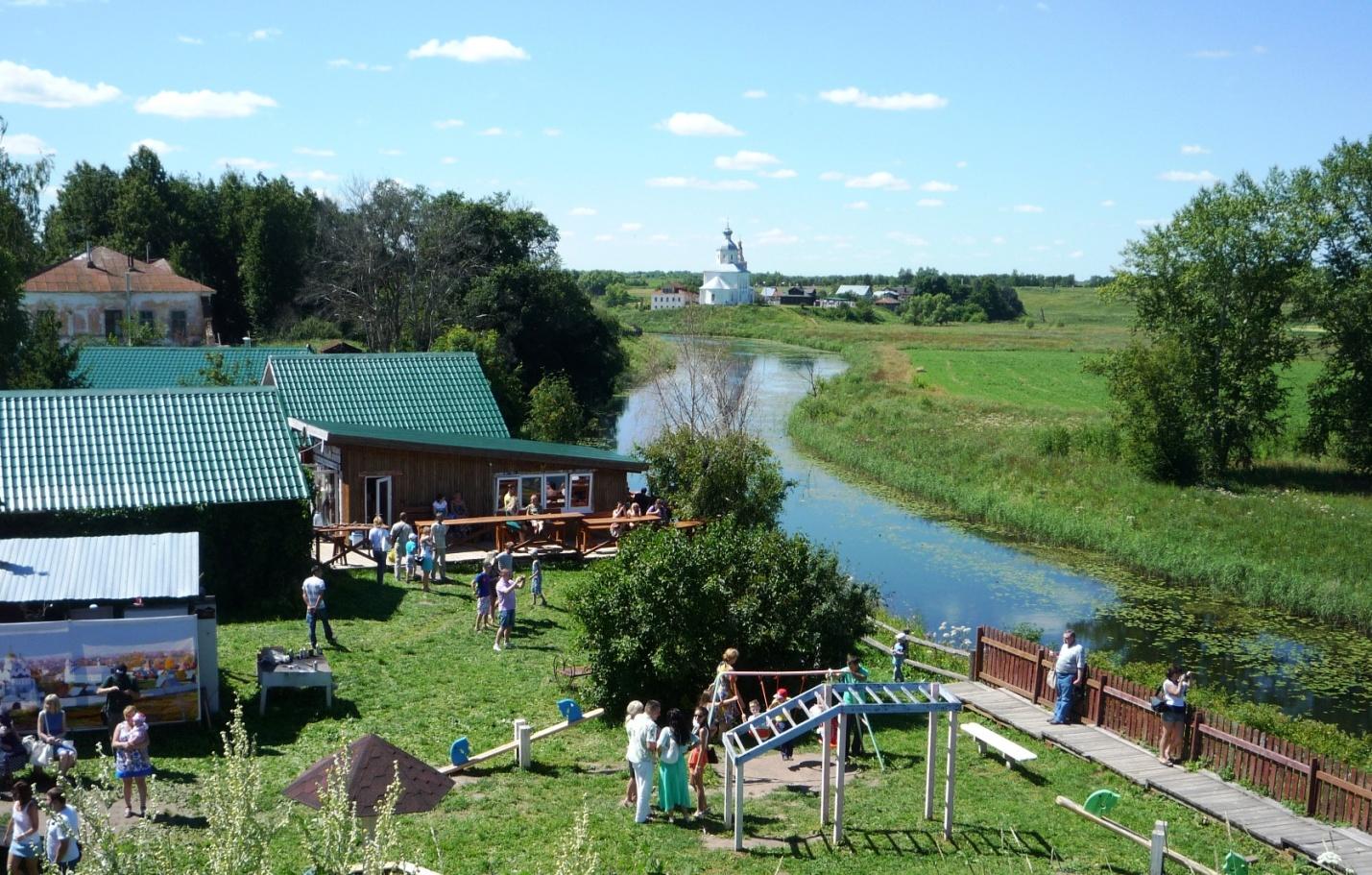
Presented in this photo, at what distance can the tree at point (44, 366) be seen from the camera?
38.3 m

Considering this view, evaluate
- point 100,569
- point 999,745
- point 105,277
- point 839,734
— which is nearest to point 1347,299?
point 999,745

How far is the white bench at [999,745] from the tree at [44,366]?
3344cm

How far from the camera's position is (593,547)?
89.9 feet

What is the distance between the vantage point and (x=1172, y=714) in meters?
15.7

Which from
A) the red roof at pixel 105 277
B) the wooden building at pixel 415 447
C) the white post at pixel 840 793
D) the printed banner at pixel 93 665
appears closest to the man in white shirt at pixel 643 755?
the white post at pixel 840 793

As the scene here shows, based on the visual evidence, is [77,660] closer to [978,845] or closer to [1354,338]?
[978,845]

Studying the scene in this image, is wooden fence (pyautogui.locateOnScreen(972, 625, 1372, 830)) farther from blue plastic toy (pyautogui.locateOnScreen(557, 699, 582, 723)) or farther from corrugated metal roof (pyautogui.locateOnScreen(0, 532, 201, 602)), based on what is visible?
corrugated metal roof (pyautogui.locateOnScreen(0, 532, 201, 602))

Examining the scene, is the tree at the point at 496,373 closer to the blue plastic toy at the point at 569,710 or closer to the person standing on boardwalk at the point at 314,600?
the person standing on boardwalk at the point at 314,600

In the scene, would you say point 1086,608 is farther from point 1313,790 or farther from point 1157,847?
point 1157,847

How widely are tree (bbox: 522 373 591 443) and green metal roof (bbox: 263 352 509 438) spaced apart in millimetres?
9409

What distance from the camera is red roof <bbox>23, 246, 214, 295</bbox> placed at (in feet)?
188

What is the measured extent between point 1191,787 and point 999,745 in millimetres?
2390

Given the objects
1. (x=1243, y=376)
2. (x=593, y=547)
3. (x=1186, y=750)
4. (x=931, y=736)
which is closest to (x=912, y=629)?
(x=593, y=547)

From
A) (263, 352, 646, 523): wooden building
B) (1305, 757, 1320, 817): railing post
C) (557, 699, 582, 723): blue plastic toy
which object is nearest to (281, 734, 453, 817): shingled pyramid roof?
(557, 699, 582, 723): blue plastic toy
